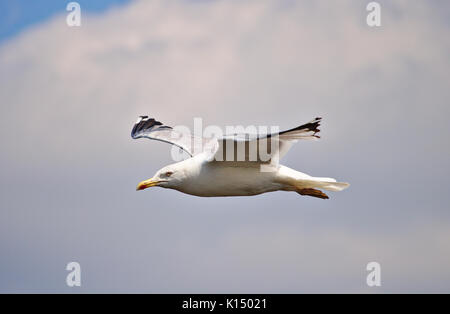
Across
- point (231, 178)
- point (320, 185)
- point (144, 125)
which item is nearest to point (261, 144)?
point (231, 178)

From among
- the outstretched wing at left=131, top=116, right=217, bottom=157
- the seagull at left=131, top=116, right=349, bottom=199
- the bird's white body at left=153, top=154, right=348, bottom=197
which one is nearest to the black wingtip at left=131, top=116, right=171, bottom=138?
the outstretched wing at left=131, top=116, right=217, bottom=157

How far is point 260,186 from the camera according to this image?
36.6 ft

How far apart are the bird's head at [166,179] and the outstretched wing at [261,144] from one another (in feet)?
2.50

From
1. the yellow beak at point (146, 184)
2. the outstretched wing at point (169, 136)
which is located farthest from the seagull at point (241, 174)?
the outstretched wing at point (169, 136)

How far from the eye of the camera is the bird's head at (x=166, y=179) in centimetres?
1131

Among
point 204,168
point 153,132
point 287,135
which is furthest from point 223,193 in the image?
point 153,132

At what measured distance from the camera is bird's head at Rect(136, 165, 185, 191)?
11312 mm

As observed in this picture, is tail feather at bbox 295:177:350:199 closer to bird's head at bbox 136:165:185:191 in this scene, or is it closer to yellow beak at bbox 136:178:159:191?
bird's head at bbox 136:165:185:191

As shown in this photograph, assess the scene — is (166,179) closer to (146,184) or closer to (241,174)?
(146,184)

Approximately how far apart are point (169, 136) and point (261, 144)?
312cm

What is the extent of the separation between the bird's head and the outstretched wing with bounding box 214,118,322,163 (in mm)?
763

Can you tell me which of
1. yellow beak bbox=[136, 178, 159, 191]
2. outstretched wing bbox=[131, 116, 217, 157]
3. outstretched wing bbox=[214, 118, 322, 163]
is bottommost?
yellow beak bbox=[136, 178, 159, 191]

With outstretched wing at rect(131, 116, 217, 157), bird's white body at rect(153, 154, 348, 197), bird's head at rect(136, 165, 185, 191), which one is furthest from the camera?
outstretched wing at rect(131, 116, 217, 157)

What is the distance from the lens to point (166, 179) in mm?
11414
